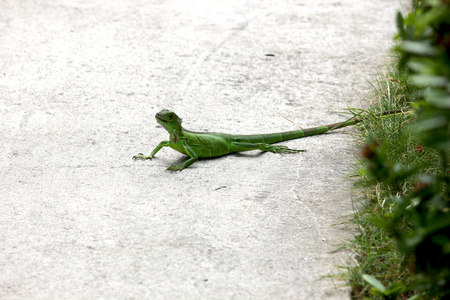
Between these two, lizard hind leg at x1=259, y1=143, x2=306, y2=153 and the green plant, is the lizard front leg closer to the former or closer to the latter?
lizard hind leg at x1=259, y1=143, x2=306, y2=153

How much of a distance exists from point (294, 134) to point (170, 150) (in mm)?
1113

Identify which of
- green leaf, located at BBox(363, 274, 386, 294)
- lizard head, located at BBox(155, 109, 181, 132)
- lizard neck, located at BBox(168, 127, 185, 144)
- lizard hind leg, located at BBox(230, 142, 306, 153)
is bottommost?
green leaf, located at BBox(363, 274, 386, 294)

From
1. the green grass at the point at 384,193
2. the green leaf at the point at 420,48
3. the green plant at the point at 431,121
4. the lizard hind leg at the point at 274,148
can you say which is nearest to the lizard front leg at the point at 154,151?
the lizard hind leg at the point at 274,148

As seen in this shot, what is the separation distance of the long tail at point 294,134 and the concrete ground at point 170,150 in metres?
0.08

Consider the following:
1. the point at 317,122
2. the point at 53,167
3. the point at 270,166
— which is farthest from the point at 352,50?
the point at 53,167

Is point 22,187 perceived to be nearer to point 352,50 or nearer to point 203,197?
point 203,197

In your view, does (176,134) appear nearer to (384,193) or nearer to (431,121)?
(384,193)

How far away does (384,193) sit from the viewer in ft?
11.0

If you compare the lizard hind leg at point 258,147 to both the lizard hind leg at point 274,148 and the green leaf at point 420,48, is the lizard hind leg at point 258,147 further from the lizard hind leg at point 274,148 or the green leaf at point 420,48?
the green leaf at point 420,48

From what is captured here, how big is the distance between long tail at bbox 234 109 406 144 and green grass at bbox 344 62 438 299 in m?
0.15

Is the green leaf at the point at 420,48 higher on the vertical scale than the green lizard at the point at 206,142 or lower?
higher

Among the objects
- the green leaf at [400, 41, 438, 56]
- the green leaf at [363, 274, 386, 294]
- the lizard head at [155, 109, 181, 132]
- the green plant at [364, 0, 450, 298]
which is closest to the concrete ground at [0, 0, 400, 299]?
the green leaf at [363, 274, 386, 294]

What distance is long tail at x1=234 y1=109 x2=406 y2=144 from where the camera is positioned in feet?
13.9

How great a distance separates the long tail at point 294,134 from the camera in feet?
13.9
